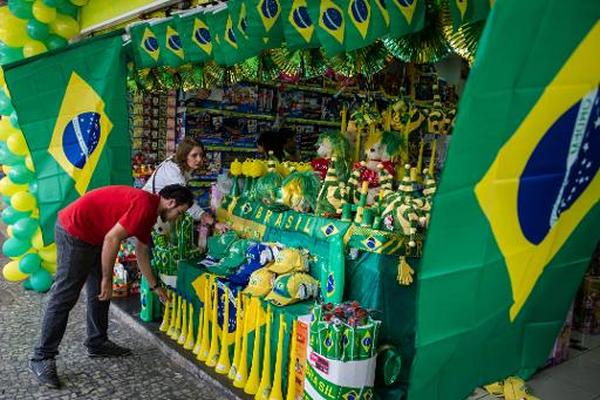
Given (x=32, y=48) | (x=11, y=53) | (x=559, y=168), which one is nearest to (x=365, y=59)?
(x=559, y=168)

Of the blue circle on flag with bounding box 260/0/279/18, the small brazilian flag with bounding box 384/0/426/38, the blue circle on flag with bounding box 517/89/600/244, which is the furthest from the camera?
the blue circle on flag with bounding box 260/0/279/18

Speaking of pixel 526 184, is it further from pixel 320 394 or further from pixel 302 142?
pixel 302 142

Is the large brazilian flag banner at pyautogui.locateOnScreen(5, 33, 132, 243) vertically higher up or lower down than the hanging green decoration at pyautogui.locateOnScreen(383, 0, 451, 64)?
lower down

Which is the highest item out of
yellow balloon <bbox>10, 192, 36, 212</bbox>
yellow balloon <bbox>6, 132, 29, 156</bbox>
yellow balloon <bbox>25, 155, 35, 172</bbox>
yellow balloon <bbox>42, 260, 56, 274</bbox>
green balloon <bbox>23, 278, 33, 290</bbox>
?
yellow balloon <bbox>6, 132, 29, 156</bbox>

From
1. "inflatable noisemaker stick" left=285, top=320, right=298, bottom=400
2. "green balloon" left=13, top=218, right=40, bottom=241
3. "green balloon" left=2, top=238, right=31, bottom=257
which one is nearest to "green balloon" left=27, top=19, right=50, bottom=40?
"green balloon" left=13, top=218, right=40, bottom=241

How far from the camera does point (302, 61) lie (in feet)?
13.4

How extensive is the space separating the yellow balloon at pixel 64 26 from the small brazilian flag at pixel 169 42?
5.30 feet

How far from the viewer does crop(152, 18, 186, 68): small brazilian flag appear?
11.9 ft

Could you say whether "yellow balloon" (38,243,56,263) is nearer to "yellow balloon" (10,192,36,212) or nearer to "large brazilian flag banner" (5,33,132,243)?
"yellow balloon" (10,192,36,212)

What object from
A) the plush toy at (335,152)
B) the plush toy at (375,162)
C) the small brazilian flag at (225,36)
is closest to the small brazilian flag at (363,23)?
the small brazilian flag at (225,36)

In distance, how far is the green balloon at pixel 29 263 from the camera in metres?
4.71

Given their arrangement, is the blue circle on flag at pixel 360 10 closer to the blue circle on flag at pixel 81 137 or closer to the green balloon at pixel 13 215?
the blue circle on flag at pixel 81 137

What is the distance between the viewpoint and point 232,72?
16.3ft

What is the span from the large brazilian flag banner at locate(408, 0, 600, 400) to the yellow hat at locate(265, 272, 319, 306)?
1.77 m
